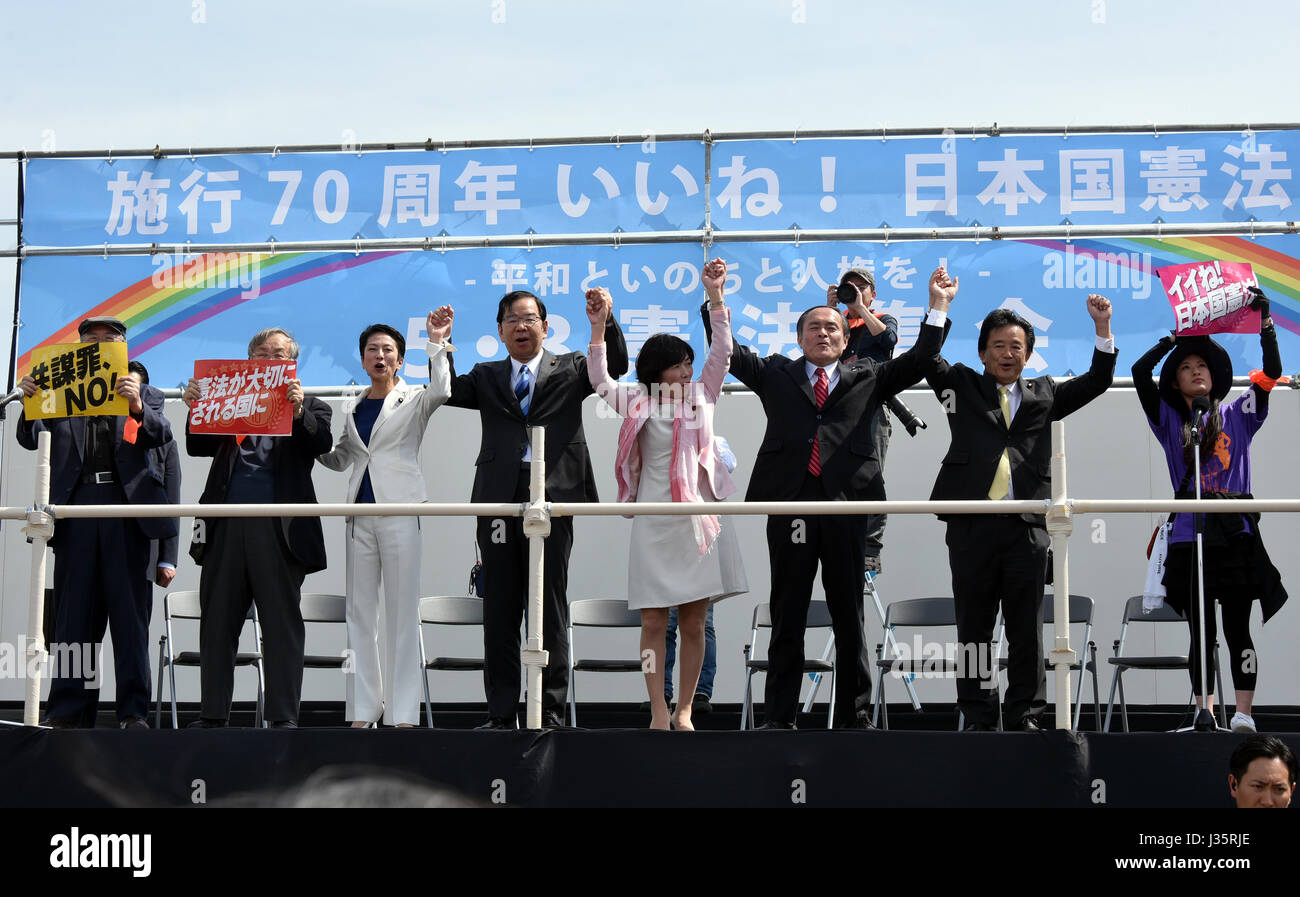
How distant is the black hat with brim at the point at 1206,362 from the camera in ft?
21.8

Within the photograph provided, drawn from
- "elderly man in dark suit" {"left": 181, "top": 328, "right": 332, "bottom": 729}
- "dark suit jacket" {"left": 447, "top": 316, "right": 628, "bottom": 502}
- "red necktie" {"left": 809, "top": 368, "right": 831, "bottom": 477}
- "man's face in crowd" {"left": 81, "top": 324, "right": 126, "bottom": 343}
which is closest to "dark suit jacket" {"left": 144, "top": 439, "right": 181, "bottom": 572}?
"elderly man in dark suit" {"left": 181, "top": 328, "right": 332, "bottom": 729}

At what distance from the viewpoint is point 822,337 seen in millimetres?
6426

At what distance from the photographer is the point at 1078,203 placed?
884cm

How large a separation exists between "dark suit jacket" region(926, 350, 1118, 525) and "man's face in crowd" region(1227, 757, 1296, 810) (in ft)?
4.81

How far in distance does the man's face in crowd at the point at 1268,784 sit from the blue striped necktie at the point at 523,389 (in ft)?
10.6

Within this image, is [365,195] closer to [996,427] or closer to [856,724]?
[996,427]

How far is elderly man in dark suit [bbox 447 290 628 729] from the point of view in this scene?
621 centimetres

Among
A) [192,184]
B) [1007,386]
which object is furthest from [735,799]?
[192,184]

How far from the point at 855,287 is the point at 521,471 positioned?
1799mm

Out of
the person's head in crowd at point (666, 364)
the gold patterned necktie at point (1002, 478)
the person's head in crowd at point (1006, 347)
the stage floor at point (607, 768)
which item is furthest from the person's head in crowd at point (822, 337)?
the stage floor at point (607, 768)

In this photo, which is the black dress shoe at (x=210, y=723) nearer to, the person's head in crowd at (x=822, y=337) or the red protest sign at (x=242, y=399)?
the red protest sign at (x=242, y=399)

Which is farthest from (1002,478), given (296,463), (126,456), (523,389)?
(126,456)

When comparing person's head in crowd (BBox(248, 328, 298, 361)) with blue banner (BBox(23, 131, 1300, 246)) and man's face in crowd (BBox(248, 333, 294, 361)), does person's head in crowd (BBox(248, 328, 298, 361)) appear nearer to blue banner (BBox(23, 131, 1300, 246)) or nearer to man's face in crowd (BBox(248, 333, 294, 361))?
man's face in crowd (BBox(248, 333, 294, 361))
